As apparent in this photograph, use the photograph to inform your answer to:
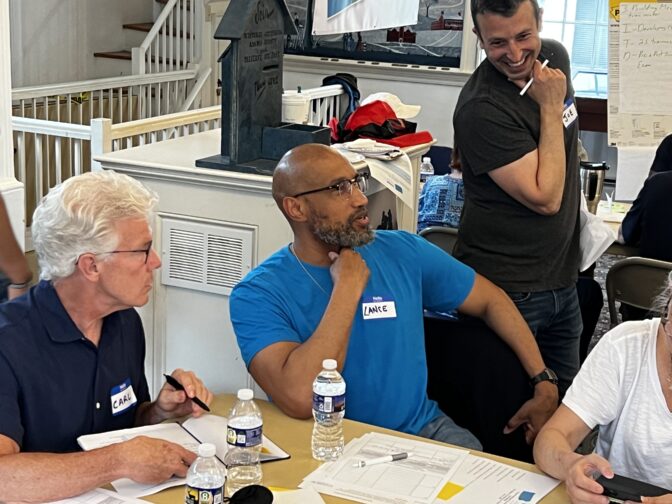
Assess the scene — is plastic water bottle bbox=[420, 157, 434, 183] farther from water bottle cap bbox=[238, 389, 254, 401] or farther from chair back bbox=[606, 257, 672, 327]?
water bottle cap bbox=[238, 389, 254, 401]

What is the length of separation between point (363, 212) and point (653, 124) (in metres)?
3.81

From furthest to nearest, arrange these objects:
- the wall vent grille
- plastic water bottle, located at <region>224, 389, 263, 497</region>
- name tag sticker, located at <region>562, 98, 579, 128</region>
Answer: the wall vent grille, name tag sticker, located at <region>562, 98, 579, 128</region>, plastic water bottle, located at <region>224, 389, 263, 497</region>

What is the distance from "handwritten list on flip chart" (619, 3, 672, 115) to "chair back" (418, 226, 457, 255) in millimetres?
2459

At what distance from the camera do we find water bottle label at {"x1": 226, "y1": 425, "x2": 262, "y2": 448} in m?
1.72

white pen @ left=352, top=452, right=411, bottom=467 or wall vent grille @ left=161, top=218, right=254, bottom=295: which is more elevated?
wall vent grille @ left=161, top=218, right=254, bottom=295

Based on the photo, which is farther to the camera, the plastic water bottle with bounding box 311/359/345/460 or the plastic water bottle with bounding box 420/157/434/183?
the plastic water bottle with bounding box 420/157/434/183

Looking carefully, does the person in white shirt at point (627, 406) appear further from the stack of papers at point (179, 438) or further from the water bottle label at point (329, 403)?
the stack of papers at point (179, 438)

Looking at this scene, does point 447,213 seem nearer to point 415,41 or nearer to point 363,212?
point 363,212

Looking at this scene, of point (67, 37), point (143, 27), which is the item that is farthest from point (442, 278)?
point (143, 27)

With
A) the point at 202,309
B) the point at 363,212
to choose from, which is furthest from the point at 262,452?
the point at 202,309

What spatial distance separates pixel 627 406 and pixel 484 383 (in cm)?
56

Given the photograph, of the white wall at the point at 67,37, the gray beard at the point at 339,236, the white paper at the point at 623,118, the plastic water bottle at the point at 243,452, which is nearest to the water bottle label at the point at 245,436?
the plastic water bottle at the point at 243,452

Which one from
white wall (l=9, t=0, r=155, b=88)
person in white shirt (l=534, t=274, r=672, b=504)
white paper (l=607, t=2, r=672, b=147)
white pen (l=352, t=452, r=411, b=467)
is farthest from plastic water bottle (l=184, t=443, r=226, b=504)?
white wall (l=9, t=0, r=155, b=88)

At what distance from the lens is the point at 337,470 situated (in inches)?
70.1
